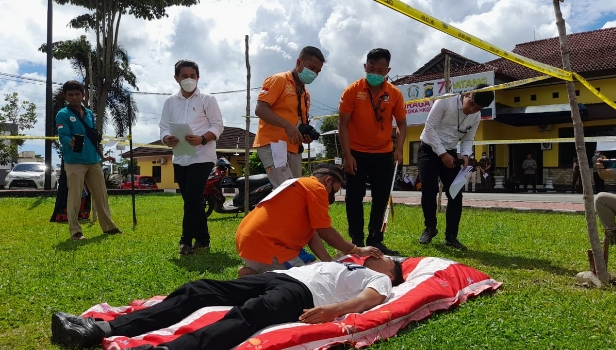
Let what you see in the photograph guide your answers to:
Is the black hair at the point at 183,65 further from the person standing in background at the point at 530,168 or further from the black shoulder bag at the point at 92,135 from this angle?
the person standing in background at the point at 530,168

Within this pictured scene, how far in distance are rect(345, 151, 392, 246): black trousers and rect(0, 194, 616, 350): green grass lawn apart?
51cm

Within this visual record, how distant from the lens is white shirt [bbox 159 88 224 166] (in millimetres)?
5641

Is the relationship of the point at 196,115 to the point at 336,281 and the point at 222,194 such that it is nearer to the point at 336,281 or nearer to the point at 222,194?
the point at 336,281

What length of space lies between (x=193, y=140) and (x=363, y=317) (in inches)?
126

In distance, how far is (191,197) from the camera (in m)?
5.44

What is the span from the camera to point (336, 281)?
311 cm

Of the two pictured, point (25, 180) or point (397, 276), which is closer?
point (397, 276)

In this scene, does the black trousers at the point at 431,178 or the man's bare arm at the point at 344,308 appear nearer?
the man's bare arm at the point at 344,308

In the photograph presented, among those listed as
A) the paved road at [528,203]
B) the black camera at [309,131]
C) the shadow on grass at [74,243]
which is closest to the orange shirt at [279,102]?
the black camera at [309,131]

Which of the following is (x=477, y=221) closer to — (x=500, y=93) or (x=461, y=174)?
(x=461, y=174)

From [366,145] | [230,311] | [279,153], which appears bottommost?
[230,311]

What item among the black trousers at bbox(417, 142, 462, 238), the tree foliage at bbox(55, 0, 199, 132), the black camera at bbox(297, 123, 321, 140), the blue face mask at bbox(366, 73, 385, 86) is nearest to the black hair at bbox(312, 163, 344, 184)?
the black camera at bbox(297, 123, 321, 140)

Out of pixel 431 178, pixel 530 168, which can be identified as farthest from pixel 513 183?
pixel 431 178

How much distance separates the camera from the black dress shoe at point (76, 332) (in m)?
2.60
